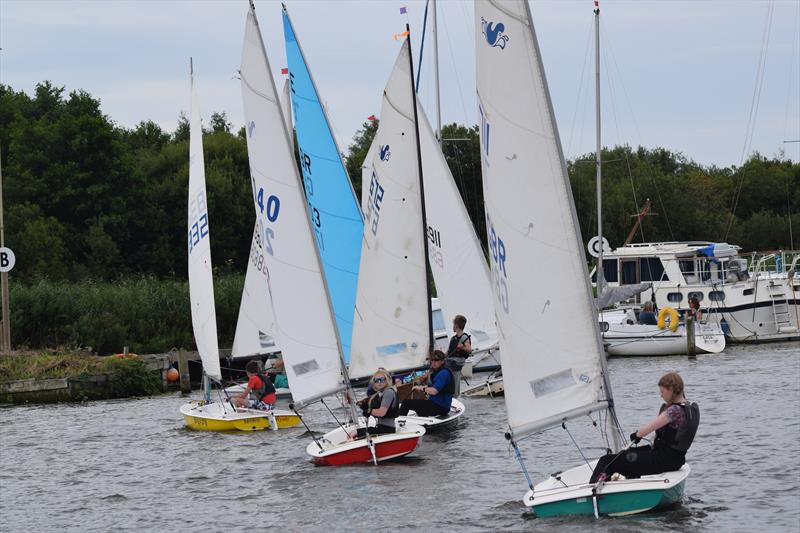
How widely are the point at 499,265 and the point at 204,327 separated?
13055 mm

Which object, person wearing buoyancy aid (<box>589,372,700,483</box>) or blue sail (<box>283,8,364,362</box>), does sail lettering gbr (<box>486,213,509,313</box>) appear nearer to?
person wearing buoyancy aid (<box>589,372,700,483</box>)

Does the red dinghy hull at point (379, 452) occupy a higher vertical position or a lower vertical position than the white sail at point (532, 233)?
lower

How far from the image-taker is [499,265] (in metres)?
14.1

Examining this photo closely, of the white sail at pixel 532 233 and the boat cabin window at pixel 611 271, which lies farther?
the boat cabin window at pixel 611 271

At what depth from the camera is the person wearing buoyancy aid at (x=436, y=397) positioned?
20.5 m

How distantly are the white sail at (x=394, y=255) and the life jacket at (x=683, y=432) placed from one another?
9.82 m

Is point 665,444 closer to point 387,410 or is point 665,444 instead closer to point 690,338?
point 387,410

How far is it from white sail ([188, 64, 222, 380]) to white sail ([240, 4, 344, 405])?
5886 millimetres

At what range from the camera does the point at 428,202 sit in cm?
2792

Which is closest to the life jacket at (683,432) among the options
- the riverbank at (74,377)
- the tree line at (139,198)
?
the riverbank at (74,377)

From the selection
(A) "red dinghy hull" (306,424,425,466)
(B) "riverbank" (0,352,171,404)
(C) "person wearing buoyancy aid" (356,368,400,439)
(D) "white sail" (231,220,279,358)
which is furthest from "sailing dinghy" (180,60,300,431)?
(B) "riverbank" (0,352,171,404)

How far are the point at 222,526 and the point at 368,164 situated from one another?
1538 centimetres

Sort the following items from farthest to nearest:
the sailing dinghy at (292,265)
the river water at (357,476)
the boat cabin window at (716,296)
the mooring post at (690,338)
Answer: the boat cabin window at (716,296) < the mooring post at (690,338) < the sailing dinghy at (292,265) < the river water at (357,476)

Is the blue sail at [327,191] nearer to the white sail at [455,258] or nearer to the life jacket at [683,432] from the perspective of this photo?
the white sail at [455,258]
